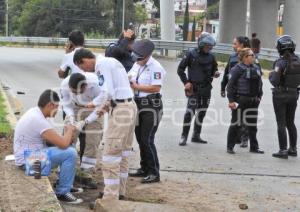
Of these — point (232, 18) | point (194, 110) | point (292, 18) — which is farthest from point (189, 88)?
point (232, 18)

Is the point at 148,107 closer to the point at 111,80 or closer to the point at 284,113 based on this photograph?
the point at 111,80

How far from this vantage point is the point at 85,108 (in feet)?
24.4

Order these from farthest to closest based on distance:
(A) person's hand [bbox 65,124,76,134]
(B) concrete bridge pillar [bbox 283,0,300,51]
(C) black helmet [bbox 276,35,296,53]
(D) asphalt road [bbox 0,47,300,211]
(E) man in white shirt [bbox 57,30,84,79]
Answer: (B) concrete bridge pillar [bbox 283,0,300,51], (C) black helmet [bbox 276,35,296,53], (E) man in white shirt [bbox 57,30,84,79], (D) asphalt road [bbox 0,47,300,211], (A) person's hand [bbox 65,124,76,134]

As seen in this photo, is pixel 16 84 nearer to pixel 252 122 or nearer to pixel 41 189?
pixel 252 122

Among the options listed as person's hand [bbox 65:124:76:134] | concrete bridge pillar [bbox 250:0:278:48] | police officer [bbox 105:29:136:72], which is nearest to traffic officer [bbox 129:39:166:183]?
police officer [bbox 105:29:136:72]

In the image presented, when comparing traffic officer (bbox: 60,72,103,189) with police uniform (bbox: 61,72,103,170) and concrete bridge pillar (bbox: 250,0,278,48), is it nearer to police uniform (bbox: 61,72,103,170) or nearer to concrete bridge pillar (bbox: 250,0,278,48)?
police uniform (bbox: 61,72,103,170)

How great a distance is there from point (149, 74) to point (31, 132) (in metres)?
1.65

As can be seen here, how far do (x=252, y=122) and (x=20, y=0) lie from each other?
80.9 metres

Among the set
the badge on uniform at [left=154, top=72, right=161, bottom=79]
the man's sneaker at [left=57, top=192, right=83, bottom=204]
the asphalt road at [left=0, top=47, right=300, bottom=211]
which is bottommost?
the asphalt road at [left=0, top=47, right=300, bottom=211]

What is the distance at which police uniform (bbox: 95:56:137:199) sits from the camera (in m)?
6.25

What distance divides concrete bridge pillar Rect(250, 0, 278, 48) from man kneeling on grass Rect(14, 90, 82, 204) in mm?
28060

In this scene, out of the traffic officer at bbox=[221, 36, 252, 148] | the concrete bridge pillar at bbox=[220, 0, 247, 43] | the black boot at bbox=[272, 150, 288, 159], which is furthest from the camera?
the concrete bridge pillar at bbox=[220, 0, 247, 43]

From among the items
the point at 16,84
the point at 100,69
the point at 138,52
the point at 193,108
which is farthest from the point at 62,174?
the point at 16,84

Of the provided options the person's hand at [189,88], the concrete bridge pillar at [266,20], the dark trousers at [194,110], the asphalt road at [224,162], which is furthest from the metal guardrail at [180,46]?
the person's hand at [189,88]
